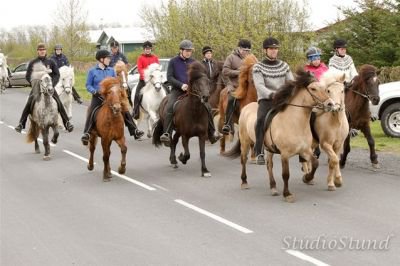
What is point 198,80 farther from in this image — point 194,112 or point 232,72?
point 232,72

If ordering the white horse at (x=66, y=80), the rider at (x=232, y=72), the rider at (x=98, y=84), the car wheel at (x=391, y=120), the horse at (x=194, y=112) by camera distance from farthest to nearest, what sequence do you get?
the white horse at (x=66, y=80) → the car wheel at (x=391, y=120) → the rider at (x=232, y=72) → the rider at (x=98, y=84) → the horse at (x=194, y=112)

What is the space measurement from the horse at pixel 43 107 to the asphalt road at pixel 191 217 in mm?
1439

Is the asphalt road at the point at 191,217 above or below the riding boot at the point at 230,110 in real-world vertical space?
below

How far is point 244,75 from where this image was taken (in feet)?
40.3

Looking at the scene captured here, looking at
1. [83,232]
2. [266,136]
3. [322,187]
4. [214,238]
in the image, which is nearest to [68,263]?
[83,232]

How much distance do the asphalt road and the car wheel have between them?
2.60 metres

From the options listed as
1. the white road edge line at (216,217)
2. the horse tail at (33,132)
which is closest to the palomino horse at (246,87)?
the white road edge line at (216,217)

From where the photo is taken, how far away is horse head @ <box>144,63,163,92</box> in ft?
54.3

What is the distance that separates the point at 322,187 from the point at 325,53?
17.7 meters

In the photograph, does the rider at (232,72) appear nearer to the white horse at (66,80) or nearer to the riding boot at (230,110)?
the riding boot at (230,110)

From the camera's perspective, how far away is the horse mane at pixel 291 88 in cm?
955

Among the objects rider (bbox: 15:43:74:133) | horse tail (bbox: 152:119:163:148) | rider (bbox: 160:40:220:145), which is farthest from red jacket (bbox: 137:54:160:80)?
rider (bbox: 160:40:220:145)

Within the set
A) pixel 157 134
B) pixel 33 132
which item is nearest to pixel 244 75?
pixel 157 134

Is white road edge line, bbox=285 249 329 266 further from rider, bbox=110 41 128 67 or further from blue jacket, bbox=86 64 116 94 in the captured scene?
rider, bbox=110 41 128 67
